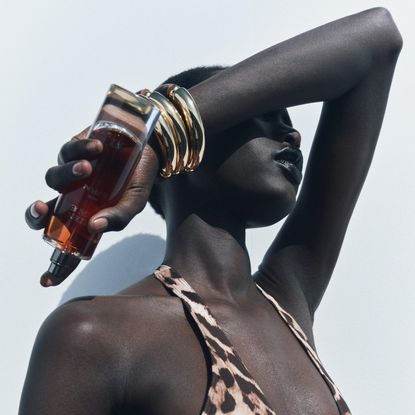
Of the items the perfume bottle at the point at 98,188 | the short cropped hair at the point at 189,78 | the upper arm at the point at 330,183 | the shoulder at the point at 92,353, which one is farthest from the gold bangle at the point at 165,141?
the upper arm at the point at 330,183

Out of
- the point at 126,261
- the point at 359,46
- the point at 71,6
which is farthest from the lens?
the point at 71,6

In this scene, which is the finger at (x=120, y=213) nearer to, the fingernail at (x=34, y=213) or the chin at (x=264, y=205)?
the fingernail at (x=34, y=213)

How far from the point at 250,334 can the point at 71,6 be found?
91cm

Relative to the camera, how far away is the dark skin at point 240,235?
1471 mm

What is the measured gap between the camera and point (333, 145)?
6.32 ft

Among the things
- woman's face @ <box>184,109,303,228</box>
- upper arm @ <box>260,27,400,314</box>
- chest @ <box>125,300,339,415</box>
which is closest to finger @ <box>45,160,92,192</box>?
chest @ <box>125,300,339,415</box>

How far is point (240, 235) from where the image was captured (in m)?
1.82

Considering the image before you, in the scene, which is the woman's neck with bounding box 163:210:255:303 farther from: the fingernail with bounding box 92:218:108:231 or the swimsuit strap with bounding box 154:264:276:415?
the fingernail with bounding box 92:218:108:231

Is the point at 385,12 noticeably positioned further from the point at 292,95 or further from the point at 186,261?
the point at 186,261

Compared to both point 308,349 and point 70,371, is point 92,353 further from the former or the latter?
point 308,349

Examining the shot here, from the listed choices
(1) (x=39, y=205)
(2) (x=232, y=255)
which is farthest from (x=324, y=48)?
(1) (x=39, y=205)

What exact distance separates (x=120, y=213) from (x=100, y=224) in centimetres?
5

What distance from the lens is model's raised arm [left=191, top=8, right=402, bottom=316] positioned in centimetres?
179

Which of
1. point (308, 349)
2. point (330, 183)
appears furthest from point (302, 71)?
point (308, 349)
